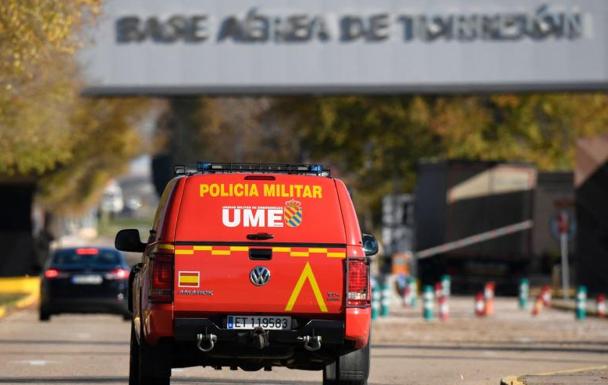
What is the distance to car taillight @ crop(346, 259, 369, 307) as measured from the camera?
48.1 feet

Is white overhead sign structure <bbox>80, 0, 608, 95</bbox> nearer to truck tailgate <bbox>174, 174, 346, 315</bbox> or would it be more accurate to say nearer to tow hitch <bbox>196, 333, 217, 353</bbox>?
truck tailgate <bbox>174, 174, 346, 315</bbox>

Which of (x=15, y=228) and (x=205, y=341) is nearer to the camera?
(x=205, y=341)

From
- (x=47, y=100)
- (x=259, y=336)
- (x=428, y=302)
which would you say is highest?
(x=47, y=100)

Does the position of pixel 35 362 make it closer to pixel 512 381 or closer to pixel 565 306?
pixel 512 381

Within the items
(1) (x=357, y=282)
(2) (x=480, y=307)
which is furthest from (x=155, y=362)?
(2) (x=480, y=307)

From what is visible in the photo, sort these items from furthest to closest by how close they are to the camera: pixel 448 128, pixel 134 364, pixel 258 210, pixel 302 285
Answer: pixel 448 128 → pixel 134 364 → pixel 258 210 → pixel 302 285

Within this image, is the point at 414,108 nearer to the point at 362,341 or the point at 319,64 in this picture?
the point at 319,64

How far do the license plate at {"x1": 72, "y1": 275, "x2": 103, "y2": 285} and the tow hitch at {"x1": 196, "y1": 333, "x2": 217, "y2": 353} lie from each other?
16.5 m

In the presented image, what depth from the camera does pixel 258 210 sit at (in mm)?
14805

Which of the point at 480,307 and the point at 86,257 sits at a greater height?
the point at 86,257

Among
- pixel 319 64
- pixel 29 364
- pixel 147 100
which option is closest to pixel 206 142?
pixel 147 100

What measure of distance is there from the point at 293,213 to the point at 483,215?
32.8 m

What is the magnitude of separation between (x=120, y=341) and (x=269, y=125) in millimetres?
67914

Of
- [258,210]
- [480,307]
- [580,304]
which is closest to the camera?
[258,210]
